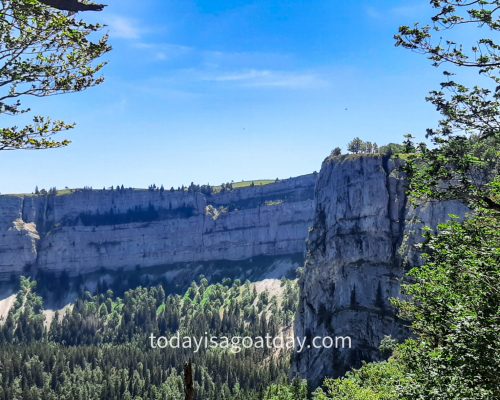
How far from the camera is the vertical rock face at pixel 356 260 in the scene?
146 m

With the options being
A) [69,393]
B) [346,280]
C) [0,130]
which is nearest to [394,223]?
[346,280]

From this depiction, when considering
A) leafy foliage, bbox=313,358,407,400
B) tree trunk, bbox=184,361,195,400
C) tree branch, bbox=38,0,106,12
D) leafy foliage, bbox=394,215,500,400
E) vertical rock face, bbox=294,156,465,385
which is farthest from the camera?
vertical rock face, bbox=294,156,465,385

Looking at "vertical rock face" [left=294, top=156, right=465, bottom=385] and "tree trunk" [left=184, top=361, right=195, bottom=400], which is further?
"vertical rock face" [left=294, top=156, right=465, bottom=385]

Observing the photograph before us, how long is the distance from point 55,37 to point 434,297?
82.0 ft

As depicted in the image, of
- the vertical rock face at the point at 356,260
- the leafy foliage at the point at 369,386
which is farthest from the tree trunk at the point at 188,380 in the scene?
the vertical rock face at the point at 356,260

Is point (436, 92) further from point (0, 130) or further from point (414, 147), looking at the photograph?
point (0, 130)

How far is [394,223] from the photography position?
155 m

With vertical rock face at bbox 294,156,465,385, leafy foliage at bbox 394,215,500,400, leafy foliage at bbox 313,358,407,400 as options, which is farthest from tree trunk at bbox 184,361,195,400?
vertical rock face at bbox 294,156,465,385

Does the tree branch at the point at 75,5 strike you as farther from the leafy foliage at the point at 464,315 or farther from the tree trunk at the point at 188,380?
the leafy foliage at the point at 464,315

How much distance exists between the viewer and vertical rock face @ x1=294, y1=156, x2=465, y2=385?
5733 inches

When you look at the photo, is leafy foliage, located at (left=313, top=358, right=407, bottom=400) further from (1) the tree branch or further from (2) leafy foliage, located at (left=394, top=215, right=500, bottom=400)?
(1) the tree branch

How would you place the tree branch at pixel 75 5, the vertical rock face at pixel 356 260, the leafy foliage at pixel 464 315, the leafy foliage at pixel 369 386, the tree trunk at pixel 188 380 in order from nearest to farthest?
1. the tree trunk at pixel 188 380
2. the tree branch at pixel 75 5
3. the leafy foliage at pixel 464 315
4. the leafy foliage at pixel 369 386
5. the vertical rock face at pixel 356 260

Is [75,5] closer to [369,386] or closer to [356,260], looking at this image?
[369,386]

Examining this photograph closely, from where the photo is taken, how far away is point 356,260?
6329 inches
